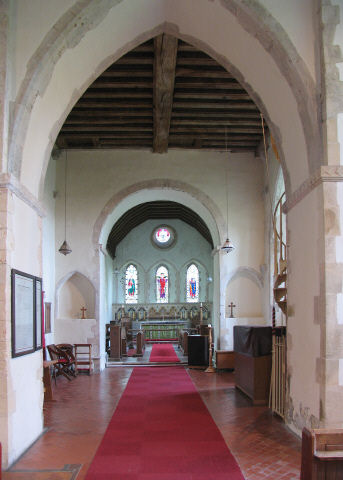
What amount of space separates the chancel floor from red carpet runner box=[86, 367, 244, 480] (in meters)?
0.13

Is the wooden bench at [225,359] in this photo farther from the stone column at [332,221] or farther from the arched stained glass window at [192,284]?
the arched stained glass window at [192,284]

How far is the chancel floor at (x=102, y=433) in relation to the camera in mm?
4488

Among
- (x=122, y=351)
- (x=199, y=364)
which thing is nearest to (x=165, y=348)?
(x=122, y=351)

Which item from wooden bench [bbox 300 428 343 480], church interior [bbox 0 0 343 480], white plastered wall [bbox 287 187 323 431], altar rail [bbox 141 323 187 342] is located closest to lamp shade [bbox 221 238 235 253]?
church interior [bbox 0 0 343 480]

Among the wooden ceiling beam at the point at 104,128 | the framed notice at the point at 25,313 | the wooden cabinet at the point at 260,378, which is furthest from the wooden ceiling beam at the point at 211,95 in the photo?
the framed notice at the point at 25,313

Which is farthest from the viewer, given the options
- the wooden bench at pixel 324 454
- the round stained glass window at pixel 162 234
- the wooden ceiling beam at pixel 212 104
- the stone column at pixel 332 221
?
the round stained glass window at pixel 162 234

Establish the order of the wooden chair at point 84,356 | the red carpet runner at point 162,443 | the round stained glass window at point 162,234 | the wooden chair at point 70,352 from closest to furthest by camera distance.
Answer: the red carpet runner at point 162,443, the wooden chair at point 70,352, the wooden chair at point 84,356, the round stained glass window at point 162,234

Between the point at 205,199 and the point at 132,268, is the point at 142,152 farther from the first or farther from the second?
the point at 132,268

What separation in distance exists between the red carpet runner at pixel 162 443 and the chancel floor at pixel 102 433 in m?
0.13

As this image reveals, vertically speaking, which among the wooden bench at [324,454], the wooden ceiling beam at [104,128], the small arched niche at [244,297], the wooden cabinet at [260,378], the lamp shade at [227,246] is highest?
the wooden ceiling beam at [104,128]

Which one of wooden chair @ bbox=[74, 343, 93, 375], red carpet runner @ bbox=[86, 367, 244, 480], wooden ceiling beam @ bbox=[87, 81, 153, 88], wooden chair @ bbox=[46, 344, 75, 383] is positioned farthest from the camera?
wooden chair @ bbox=[74, 343, 93, 375]

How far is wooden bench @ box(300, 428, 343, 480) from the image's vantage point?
282cm

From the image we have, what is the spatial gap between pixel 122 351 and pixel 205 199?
516 centimetres

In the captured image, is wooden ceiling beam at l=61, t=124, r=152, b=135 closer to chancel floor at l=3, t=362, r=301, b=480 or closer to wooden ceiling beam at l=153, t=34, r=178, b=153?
wooden ceiling beam at l=153, t=34, r=178, b=153
